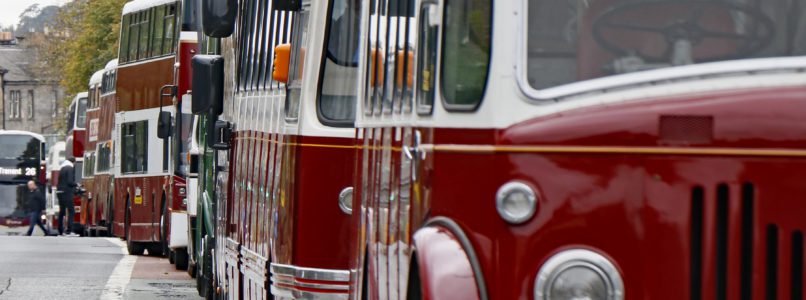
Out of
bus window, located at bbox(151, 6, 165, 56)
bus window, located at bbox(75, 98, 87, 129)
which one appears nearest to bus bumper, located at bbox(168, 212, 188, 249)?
bus window, located at bbox(151, 6, 165, 56)

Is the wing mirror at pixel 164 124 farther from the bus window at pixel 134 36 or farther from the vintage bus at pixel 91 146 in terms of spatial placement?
the vintage bus at pixel 91 146

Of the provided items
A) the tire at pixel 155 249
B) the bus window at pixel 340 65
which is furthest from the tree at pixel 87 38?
the bus window at pixel 340 65

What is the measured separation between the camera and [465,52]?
660 cm

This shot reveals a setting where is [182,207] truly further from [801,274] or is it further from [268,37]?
[801,274]

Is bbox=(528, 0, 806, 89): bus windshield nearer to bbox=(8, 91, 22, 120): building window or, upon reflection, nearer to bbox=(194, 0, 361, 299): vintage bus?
bbox=(194, 0, 361, 299): vintage bus

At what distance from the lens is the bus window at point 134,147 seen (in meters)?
35.9

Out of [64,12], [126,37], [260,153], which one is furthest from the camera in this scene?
[64,12]

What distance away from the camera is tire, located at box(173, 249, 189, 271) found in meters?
27.4

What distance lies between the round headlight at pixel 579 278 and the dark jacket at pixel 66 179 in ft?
154

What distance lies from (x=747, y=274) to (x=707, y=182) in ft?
0.93

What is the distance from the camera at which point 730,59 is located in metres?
6.21

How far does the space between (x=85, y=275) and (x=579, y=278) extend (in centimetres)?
1828

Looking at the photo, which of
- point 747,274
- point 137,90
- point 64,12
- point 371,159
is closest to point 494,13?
point 747,274

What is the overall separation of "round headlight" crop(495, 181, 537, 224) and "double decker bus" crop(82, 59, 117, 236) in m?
34.2
